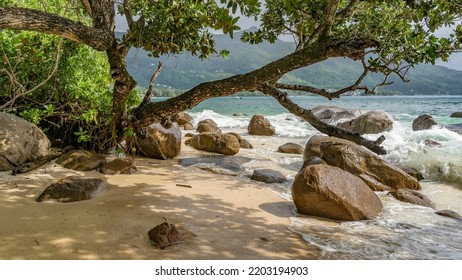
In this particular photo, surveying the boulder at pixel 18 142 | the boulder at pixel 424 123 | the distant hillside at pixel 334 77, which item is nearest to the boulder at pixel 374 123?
the boulder at pixel 424 123

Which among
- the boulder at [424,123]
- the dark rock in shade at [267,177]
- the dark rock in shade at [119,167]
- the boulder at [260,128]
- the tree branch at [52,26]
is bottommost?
the dark rock in shade at [267,177]

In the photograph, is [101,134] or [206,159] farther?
Answer: [206,159]

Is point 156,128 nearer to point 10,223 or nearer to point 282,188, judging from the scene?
point 282,188

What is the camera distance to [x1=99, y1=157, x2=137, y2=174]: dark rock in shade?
19.0 ft

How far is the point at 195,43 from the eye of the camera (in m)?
4.59

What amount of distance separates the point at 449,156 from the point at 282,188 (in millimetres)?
7135

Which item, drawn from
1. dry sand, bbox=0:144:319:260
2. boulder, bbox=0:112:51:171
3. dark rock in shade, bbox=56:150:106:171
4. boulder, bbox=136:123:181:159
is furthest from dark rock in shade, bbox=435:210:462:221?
boulder, bbox=0:112:51:171

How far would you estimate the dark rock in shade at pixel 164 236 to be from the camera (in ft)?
9.69

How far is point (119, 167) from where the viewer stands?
589 centimetres

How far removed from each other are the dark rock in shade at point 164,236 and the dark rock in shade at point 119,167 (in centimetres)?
301

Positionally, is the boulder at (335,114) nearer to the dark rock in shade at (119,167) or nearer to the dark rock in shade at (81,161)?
the dark rock in shade at (119,167)

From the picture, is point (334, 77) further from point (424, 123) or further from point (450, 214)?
point (450, 214)

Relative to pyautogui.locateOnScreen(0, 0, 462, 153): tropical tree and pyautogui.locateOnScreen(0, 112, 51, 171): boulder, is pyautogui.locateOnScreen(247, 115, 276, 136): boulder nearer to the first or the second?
pyautogui.locateOnScreen(0, 0, 462, 153): tropical tree
